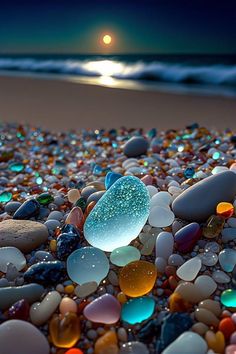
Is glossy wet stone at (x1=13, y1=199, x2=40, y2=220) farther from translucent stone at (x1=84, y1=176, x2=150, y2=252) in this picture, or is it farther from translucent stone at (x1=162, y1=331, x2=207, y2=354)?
translucent stone at (x1=162, y1=331, x2=207, y2=354)

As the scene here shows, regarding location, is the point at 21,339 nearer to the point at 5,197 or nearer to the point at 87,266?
the point at 87,266

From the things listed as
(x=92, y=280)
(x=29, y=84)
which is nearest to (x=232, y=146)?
(x=92, y=280)

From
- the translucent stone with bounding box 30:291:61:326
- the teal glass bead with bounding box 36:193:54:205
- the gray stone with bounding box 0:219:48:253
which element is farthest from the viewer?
the teal glass bead with bounding box 36:193:54:205

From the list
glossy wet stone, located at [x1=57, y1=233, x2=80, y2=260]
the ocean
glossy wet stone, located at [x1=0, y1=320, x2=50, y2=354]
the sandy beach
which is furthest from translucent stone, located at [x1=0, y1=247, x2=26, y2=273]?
the ocean

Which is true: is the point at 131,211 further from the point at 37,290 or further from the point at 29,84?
the point at 29,84

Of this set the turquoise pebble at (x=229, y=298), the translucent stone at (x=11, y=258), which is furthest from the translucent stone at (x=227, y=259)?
the translucent stone at (x=11, y=258)

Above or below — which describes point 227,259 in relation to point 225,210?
below

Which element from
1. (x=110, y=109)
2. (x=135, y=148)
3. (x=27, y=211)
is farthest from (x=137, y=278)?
(x=110, y=109)

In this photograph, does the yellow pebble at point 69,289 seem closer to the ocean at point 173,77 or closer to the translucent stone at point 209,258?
the translucent stone at point 209,258
